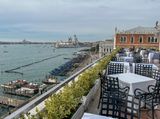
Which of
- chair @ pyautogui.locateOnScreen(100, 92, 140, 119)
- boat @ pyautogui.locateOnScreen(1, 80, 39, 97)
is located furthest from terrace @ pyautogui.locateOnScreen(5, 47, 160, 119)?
boat @ pyautogui.locateOnScreen(1, 80, 39, 97)

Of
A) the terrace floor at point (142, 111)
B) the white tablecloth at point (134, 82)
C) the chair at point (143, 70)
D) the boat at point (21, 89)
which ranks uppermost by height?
→ the white tablecloth at point (134, 82)

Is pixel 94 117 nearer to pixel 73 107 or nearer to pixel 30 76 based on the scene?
pixel 73 107

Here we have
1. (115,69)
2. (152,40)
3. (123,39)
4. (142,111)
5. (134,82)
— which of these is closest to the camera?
(142,111)

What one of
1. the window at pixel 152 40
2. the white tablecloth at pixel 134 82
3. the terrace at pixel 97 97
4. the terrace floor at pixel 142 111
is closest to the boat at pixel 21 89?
the window at pixel 152 40

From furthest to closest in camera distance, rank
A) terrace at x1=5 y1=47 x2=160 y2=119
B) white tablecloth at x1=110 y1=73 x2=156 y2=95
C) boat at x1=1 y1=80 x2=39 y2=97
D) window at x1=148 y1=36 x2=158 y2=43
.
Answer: boat at x1=1 y1=80 x2=39 y2=97 → window at x1=148 y1=36 x2=158 y2=43 → white tablecloth at x1=110 y1=73 x2=156 y2=95 → terrace at x1=5 y1=47 x2=160 y2=119

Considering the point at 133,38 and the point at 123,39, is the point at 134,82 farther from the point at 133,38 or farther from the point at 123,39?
the point at 133,38

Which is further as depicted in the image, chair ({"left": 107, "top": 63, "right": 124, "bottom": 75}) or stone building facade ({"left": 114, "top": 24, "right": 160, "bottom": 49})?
stone building facade ({"left": 114, "top": 24, "right": 160, "bottom": 49})

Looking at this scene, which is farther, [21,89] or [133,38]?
[21,89]

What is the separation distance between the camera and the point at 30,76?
69.2m

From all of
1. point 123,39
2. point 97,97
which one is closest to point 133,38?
point 123,39

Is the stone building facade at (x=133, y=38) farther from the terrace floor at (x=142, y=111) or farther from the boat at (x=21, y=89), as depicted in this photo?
the terrace floor at (x=142, y=111)

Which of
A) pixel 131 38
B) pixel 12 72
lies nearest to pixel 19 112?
pixel 131 38

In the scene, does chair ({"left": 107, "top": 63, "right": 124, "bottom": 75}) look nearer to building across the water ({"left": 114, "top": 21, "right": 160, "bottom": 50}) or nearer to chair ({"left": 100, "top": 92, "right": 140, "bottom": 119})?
chair ({"left": 100, "top": 92, "right": 140, "bottom": 119})

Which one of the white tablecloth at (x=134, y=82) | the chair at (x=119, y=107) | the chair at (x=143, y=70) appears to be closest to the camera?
the chair at (x=119, y=107)
